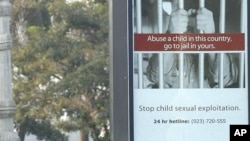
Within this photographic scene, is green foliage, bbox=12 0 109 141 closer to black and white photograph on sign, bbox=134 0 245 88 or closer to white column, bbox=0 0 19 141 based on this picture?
white column, bbox=0 0 19 141

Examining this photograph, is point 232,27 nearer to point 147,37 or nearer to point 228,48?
point 228,48

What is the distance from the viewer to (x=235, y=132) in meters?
3.04

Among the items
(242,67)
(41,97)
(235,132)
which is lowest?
(41,97)

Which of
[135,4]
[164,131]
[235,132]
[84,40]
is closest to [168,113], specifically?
[164,131]

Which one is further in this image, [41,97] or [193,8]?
[41,97]

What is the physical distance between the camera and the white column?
12.9 metres

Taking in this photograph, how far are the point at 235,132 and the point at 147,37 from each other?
0.59 m

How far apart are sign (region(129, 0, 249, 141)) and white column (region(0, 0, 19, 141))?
32.7 ft

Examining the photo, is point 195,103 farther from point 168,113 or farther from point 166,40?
point 166,40

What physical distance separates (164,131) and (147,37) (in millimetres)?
434

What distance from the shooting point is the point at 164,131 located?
3047mm

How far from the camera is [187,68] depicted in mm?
3043

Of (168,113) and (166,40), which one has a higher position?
(166,40)

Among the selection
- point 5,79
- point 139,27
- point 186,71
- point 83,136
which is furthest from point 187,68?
point 83,136
